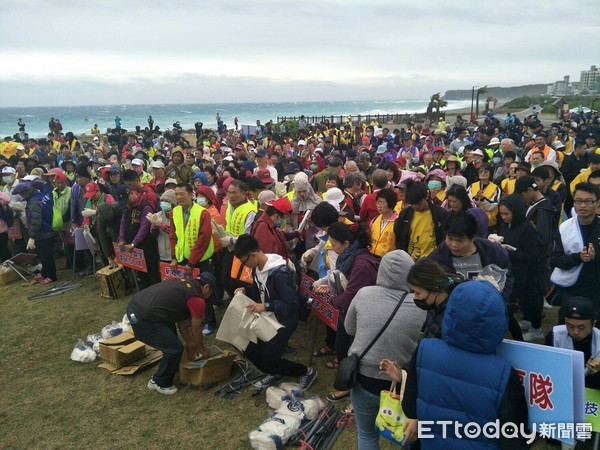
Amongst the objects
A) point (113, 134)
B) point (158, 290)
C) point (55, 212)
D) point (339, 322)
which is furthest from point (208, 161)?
point (113, 134)

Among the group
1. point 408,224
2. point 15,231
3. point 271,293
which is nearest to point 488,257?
point 408,224

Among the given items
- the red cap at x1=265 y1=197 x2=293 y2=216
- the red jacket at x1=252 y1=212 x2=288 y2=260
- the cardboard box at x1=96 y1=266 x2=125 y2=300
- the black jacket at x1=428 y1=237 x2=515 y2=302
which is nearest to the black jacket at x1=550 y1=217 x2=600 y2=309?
the black jacket at x1=428 y1=237 x2=515 y2=302

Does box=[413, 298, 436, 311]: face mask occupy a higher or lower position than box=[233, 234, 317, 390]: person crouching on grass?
higher

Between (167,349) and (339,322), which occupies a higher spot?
(339,322)

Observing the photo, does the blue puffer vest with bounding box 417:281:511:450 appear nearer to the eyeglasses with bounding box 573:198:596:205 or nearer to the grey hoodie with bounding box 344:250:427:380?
the grey hoodie with bounding box 344:250:427:380

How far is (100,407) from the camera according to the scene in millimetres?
4766

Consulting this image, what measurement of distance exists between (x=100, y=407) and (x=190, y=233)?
90.1 inches

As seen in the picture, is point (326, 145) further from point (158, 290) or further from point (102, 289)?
point (158, 290)

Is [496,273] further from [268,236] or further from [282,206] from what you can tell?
[282,206]

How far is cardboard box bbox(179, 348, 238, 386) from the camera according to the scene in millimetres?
4914

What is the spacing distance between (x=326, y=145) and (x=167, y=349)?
42.3 feet

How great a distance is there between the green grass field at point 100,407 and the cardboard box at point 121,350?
0.57 feet

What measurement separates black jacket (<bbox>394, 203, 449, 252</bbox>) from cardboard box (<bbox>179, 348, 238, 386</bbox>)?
2350 millimetres

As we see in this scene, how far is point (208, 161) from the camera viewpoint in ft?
34.2
